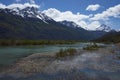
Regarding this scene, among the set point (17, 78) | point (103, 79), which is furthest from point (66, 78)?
point (17, 78)

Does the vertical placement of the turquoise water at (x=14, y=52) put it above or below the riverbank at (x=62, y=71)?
above

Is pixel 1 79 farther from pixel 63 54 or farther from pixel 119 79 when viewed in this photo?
pixel 63 54

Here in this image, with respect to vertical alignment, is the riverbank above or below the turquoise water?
below

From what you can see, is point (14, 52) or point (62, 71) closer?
point (62, 71)

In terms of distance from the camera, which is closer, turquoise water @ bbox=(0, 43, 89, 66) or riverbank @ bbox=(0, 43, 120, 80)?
riverbank @ bbox=(0, 43, 120, 80)

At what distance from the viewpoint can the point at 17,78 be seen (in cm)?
1877

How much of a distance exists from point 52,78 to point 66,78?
4.40ft

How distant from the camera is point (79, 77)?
19.1 meters

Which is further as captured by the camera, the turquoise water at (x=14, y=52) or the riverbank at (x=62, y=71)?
the turquoise water at (x=14, y=52)

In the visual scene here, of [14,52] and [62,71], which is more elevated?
[14,52]

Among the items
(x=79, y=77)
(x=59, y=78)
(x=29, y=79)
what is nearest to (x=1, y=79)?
(x=29, y=79)

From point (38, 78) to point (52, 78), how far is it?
1.32 meters

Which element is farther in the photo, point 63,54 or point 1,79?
point 63,54

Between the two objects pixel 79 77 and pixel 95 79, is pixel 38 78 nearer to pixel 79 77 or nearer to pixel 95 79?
pixel 79 77
